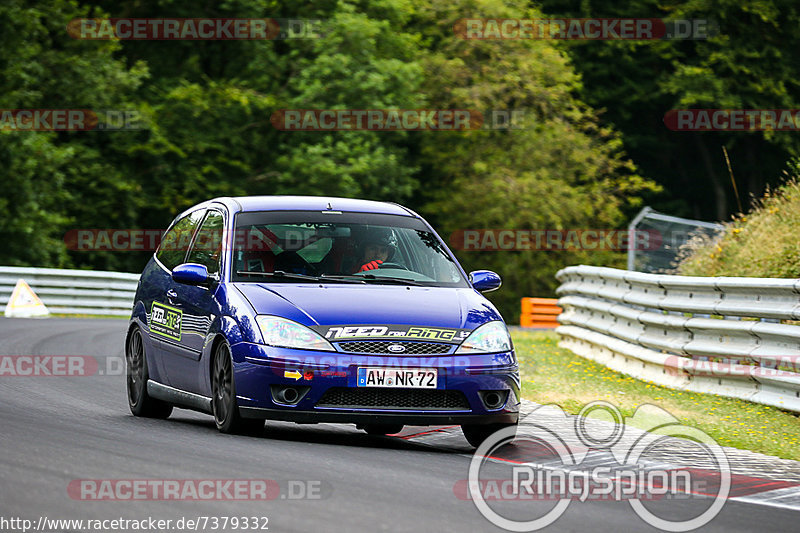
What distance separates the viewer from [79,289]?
31.4 m

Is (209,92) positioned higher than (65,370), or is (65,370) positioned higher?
(209,92)

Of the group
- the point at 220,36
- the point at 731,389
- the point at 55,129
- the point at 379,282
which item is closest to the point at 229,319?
the point at 379,282

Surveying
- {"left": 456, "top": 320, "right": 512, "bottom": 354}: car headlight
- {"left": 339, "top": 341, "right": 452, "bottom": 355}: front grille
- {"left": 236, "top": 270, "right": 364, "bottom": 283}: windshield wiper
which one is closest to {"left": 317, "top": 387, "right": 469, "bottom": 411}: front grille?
{"left": 339, "top": 341, "right": 452, "bottom": 355}: front grille

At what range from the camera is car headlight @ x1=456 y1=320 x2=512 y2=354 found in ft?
30.0

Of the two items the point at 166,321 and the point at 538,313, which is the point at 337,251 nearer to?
the point at 166,321

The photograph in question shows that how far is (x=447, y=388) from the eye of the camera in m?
8.96

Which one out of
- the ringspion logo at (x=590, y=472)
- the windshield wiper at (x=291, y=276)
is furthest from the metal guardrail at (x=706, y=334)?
the windshield wiper at (x=291, y=276)

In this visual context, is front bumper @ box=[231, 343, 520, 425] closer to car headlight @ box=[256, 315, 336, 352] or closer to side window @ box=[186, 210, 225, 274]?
car headlight @ box=[256, 315, 336, 352]

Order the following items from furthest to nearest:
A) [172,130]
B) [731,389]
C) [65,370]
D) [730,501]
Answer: [172,130] → [65,370] → [731,389] → [730,501]

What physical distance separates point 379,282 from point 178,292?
5.38 feet

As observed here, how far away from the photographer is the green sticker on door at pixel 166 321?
33.9ft

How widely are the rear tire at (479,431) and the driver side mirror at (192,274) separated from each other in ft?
6.90

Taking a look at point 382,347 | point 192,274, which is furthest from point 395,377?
point 192,274

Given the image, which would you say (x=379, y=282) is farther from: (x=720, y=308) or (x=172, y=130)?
(x=172, y=130)
